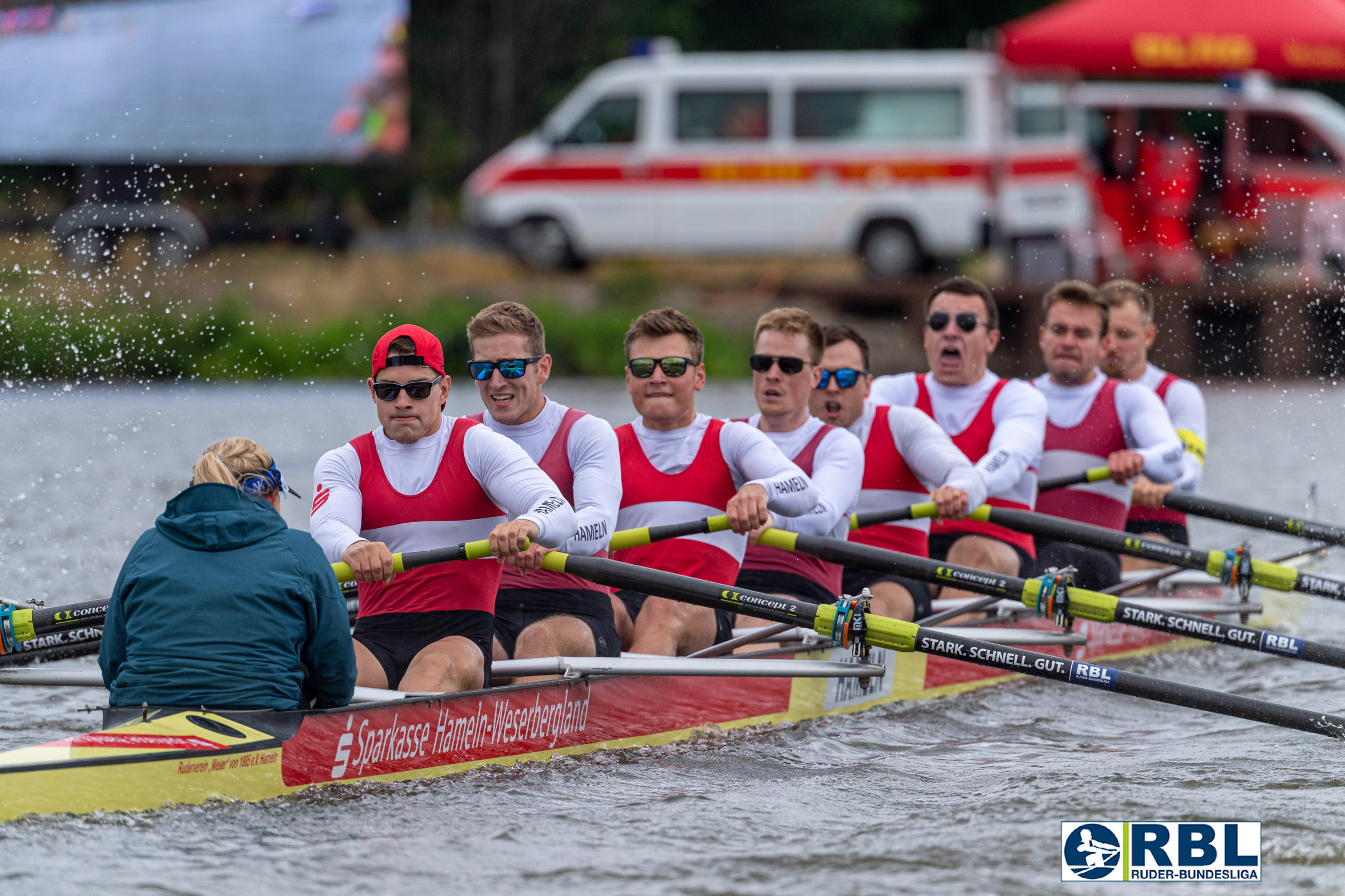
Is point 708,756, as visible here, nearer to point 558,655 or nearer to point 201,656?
point 558,655

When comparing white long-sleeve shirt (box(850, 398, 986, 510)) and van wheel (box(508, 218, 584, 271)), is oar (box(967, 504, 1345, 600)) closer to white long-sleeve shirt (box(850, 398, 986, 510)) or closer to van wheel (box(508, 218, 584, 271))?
white long-sleeve shirt (box(850, 398, 986, 510))

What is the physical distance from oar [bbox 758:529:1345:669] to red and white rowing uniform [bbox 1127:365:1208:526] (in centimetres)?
232

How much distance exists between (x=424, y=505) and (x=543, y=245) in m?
14.6

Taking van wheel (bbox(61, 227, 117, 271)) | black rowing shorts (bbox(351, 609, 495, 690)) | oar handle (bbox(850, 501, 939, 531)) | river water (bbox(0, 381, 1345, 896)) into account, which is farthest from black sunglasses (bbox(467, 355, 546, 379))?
van wheel (bbox(61, 227, 117, 271))

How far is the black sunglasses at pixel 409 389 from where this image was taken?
18.0 ft

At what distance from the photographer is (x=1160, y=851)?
5.00 metres

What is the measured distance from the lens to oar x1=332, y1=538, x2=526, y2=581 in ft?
17.7

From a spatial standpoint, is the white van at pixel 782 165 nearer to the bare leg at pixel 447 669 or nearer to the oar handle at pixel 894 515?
the oar handle at pixel 894 515

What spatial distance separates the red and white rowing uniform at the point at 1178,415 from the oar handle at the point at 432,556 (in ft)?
14.1

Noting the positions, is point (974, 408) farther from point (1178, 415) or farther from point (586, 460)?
point (586, 460)

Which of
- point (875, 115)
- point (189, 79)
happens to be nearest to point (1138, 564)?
point (875, 115)

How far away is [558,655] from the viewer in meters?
5.85

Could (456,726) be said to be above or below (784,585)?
below

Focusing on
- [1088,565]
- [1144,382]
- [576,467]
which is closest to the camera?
[576,467]
